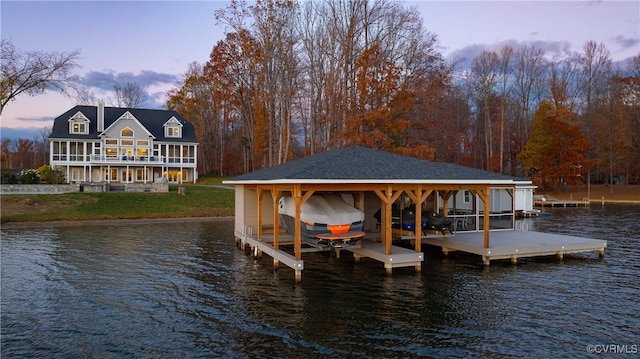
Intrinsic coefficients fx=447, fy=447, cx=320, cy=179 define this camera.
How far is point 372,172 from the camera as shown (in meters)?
12.6

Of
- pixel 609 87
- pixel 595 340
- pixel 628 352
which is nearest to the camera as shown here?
pixel 628 352

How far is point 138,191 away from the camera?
33.4 metres

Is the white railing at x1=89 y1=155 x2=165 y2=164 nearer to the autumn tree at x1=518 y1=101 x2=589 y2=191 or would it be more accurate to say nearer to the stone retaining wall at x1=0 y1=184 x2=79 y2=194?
the stone retaining wall at x1=0 y1=184 x2=79 y2=194

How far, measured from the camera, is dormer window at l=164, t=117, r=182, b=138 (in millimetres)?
47106

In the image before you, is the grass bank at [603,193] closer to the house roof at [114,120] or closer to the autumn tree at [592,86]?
the autumn tree at [592,86]

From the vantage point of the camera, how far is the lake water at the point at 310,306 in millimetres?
7691

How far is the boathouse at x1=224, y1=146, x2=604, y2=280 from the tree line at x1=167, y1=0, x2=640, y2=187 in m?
12.9

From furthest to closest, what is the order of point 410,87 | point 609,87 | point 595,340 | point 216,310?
1. point 609,87
2. point 410,87
3. point 216,310
4. point 595,340

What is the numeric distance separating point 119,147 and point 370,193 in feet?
113

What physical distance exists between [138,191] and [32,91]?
1141 cm

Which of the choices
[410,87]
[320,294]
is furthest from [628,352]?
[410,87]

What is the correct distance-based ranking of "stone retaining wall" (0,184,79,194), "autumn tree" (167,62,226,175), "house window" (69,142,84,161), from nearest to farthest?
"stone retaining wall" (0,184,79,194) < "house window" (69,142,84,161) < "autumn tree" (167,62,226,175)

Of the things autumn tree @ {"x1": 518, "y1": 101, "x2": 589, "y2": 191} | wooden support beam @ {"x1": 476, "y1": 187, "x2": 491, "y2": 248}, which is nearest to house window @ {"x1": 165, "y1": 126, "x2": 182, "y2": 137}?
autumn tree @ {"x1": 518, "y1": 101, "x2": 589, "y2": 191}

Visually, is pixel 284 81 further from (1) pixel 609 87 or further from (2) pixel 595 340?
(1) pixel 609 87
